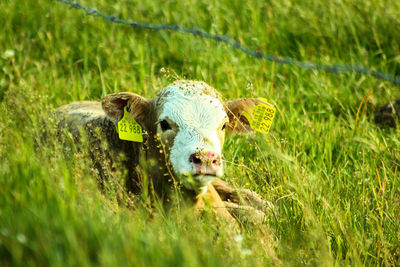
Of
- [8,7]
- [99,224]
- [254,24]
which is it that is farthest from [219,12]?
[99,224]

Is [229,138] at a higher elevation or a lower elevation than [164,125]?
lower

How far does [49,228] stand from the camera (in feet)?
8.39

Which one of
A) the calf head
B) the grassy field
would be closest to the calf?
the calf head

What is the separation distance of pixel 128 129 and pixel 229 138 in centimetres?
130

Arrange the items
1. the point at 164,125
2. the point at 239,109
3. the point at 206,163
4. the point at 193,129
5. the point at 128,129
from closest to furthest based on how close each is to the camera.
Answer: the point at 206,163, the point at 193,129, the point at 164,125, the point at 128,129, the point at 239,109

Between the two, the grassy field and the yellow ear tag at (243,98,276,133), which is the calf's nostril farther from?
the yellow ear tag at (243,98,276,133)

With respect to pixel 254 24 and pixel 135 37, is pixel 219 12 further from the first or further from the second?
pixel 135 37

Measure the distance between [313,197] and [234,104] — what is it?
1.01 m

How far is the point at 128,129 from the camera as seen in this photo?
4.36 meters

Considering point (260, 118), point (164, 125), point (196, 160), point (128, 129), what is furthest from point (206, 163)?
point (260, 118)

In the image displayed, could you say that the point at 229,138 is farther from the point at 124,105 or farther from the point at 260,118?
the point at 124,105

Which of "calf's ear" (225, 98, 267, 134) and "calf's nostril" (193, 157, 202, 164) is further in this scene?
"calf's ear" (225, 98, 267, 134)

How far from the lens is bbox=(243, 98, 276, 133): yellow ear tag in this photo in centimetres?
454

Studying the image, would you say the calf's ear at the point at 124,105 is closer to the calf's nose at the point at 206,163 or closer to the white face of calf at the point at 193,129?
the white face of calf at the point at 193,129
